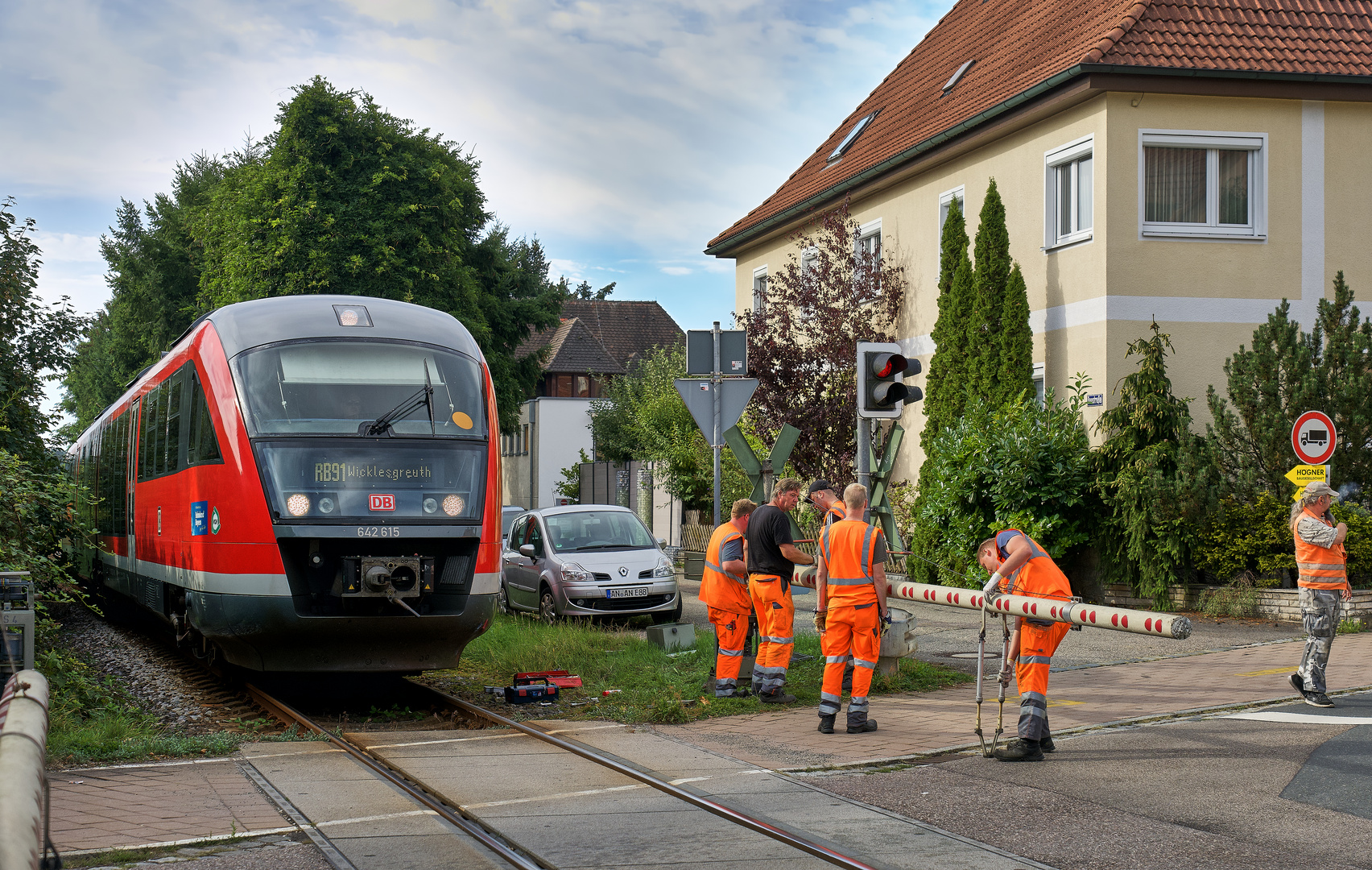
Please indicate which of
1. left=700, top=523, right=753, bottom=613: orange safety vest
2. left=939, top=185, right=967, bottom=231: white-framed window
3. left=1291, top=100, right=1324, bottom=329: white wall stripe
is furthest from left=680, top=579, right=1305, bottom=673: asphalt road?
left=939, top=185, right=967, bottom=231: white-framed window

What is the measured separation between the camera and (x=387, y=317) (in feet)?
37.7

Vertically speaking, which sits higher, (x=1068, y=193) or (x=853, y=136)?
(x=853, y=136)

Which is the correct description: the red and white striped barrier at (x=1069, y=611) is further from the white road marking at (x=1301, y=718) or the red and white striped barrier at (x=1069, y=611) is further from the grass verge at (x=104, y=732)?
the grass verge at (x=104, y=732)

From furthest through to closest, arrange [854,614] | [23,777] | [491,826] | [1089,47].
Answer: [1089,47], [854,614], [491,826], [23,777]

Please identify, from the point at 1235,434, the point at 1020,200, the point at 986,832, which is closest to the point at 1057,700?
the point at 986,832

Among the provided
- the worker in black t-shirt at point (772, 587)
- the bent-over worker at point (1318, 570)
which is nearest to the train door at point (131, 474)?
the worker in black t-shirt at point (772, 587)

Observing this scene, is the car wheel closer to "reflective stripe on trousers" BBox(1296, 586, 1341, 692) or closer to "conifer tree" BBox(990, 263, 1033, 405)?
"conifer tree" BBox(990, 263, 1033, 405)

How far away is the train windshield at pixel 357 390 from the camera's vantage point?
10.5 m

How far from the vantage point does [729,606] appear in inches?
420

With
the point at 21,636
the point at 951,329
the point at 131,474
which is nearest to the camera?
the point at 21,636

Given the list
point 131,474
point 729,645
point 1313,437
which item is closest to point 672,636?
point 729,645

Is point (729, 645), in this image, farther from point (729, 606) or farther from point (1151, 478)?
point (1151, 478)

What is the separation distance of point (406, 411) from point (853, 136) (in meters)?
19.3

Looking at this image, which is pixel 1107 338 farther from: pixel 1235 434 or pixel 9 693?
pixel 9 693
